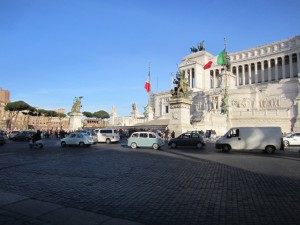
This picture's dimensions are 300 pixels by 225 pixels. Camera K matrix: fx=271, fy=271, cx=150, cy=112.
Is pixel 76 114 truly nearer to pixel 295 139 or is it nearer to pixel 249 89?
pixel 295 139

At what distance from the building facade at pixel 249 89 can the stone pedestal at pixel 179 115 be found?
10355 mm

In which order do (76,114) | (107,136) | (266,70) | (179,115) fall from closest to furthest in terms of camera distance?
(107,136) < (179,115) < (76,114) < (266,70)

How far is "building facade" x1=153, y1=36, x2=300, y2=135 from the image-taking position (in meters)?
45.6

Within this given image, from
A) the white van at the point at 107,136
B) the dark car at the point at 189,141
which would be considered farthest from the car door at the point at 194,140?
the white van at the point at 107,136

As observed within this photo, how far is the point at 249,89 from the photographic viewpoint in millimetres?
65938

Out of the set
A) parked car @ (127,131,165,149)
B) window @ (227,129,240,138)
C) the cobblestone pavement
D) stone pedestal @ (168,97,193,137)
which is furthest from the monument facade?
the cobblestone pavement

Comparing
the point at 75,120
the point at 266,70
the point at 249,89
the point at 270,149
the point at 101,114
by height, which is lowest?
the point at 270,149

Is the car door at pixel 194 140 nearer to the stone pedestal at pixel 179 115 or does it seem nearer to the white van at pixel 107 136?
the stone pedestal at pixel 179 115

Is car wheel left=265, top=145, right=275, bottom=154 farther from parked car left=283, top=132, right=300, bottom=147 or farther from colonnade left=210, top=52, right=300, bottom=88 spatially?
colonnade left=210, top=52, right=300, bottom=88

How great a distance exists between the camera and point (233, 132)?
19422 millimetres

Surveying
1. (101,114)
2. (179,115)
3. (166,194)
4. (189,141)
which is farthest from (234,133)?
(101,114)

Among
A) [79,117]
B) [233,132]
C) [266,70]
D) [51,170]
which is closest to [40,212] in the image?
[51,170]

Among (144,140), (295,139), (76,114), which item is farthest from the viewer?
(76,114)

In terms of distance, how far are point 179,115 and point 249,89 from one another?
4228 cm
